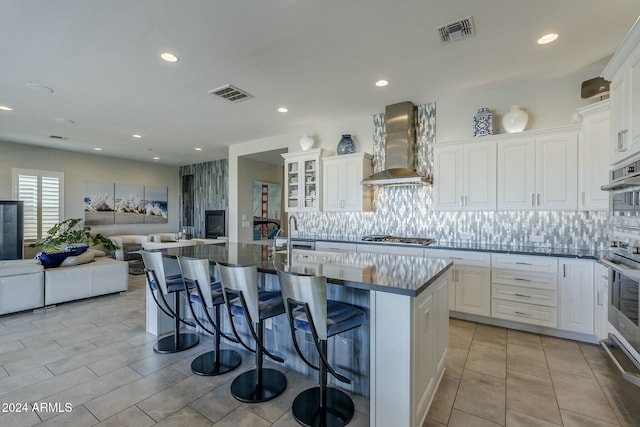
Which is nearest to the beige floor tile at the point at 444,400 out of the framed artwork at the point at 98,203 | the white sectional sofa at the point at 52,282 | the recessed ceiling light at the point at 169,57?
the recessed ceiling light at the point at 169,57

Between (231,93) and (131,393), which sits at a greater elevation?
(231,93)

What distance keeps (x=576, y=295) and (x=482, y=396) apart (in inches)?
67.5

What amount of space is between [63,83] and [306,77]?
2.88 meters

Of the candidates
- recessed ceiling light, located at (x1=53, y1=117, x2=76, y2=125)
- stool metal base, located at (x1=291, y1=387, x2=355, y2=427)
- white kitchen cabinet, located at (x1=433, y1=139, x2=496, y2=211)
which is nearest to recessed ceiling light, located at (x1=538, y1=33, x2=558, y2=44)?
white kitchen cabinet, located at (x1=433, y1=139, x2=496, y2=211)

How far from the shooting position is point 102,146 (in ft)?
22.3

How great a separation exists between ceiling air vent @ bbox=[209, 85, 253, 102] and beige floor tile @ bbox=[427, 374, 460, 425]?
376 centimetres

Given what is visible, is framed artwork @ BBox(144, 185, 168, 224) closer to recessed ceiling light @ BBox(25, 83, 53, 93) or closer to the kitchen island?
recessed ceiling light @ BBox(25, 83, 53, 93)

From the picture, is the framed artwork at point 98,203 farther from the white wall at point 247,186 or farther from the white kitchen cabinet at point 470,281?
the white kitchen cabinet at point 470,281

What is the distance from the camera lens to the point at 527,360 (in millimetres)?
2619

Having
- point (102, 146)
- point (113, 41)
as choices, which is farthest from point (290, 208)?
point (102, 146)

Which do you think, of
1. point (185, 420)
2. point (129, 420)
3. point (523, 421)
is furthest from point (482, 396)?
point (129, 420)

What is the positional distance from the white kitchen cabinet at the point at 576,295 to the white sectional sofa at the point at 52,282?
19.4 ft

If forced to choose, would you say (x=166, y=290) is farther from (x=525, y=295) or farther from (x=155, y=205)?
(x=155, y=205)

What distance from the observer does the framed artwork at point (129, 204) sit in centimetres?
818
